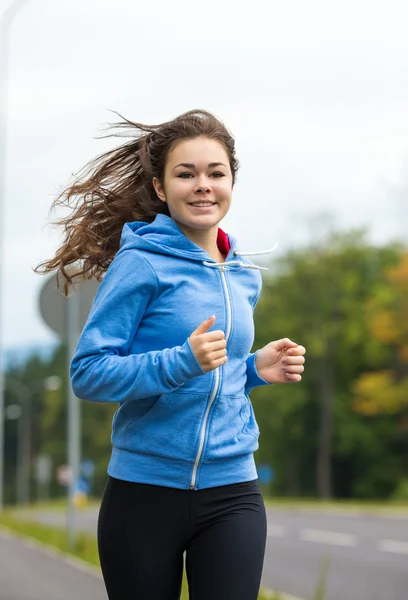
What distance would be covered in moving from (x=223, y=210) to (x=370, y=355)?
50798 mm

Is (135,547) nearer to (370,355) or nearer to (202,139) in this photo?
(202,139)

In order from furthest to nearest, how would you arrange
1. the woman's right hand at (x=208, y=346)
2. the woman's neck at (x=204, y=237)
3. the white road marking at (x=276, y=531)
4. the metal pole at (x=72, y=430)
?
1. the white road marking at (x=276, y=531)
2. the metal pole at (x=72, y=430)
3. the woman's neck at (x=204, y=237)
4. the woman's right hand at (x=208, y=346)

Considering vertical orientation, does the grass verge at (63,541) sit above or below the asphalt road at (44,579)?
below

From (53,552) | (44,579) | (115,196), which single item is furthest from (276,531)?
(115,196)

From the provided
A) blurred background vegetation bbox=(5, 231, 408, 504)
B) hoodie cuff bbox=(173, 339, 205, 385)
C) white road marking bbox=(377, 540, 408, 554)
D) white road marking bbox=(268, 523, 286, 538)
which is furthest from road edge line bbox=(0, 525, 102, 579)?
blurred background vegetation bbox=(5, 231, 408, 504)

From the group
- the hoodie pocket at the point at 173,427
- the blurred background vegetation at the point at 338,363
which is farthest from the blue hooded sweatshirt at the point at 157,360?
the blurred background vegetation at the point at 338,363

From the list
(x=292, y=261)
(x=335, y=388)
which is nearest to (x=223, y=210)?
(x=292, y=261)

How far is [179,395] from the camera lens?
3.07 m

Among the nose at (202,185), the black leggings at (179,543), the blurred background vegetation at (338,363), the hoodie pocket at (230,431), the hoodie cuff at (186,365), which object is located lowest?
the blurred background vegetation at (338,363)

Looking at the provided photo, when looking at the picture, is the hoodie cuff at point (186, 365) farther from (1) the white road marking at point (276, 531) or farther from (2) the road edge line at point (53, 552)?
(1) the white road marking at point (276, 531)

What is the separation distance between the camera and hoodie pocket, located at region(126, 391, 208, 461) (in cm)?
306

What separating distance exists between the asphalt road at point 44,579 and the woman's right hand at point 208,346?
6.41 m

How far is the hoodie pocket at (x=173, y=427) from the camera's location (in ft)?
10.0

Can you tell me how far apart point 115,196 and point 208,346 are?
842 mm
